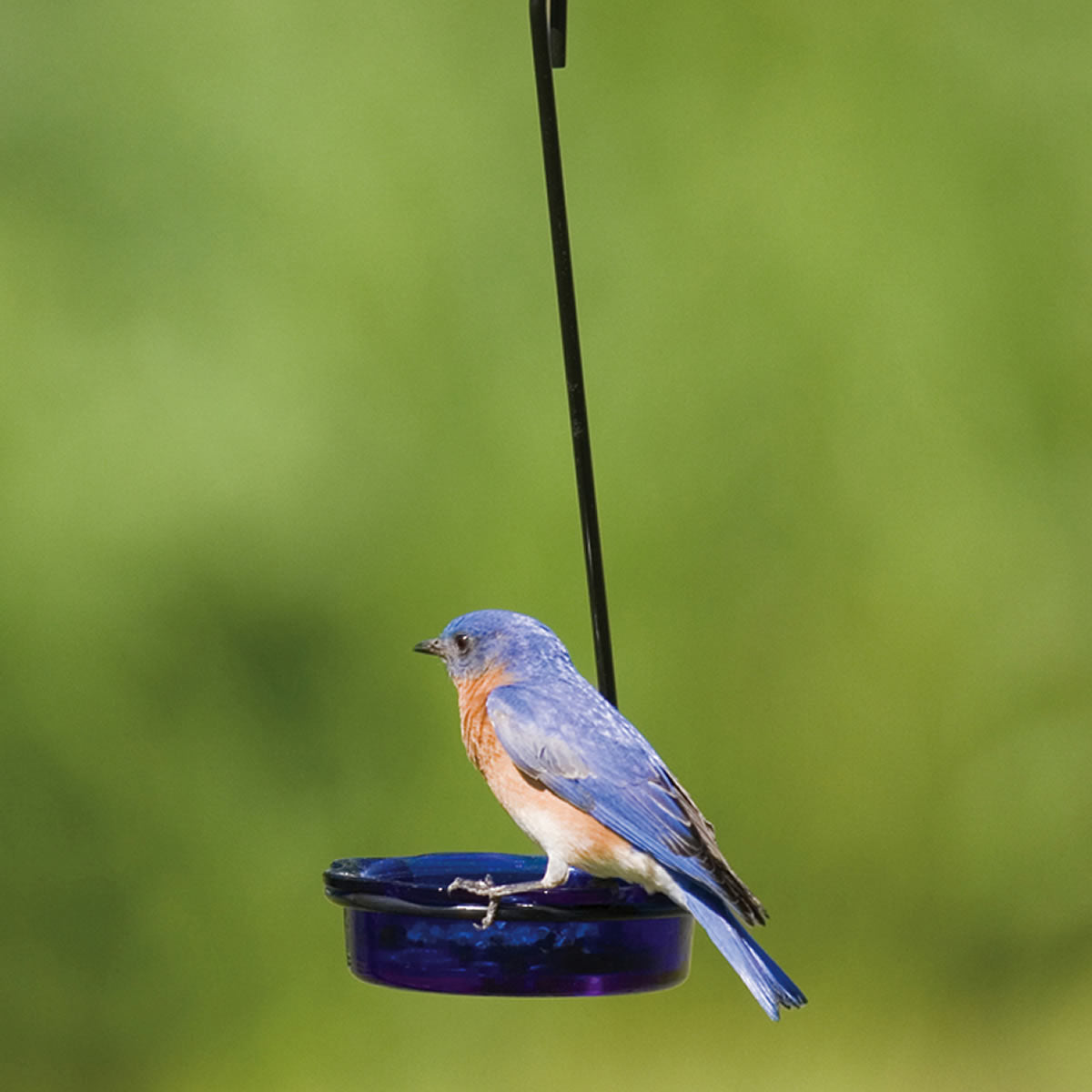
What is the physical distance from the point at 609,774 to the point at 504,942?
196 millimetres

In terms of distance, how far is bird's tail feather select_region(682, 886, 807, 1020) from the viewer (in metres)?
1.32

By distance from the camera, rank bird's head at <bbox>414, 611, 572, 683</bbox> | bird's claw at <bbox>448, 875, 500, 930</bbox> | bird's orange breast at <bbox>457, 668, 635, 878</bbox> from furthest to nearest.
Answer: bird's head at <bbox>414, 611, 572, 683</bbox>
bird's orange breast at <bbox>457, 668, 635, 878</bbox>
bird's claw at <bbox>448, 875, 500, 930</bbox>

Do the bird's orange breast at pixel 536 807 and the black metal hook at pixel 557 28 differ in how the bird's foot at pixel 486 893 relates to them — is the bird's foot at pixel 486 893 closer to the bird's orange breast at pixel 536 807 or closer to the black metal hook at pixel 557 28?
the bird's orange breast at pixel 536 807

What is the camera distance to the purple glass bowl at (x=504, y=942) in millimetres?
1310

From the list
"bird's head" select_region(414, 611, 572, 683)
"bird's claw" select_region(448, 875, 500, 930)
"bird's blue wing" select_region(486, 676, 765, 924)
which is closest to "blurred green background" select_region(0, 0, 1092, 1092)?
"bird's head" select_region(414, 611, 572, 683)

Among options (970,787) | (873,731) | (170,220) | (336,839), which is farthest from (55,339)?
(970,787)

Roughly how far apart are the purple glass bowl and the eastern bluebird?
30 mm

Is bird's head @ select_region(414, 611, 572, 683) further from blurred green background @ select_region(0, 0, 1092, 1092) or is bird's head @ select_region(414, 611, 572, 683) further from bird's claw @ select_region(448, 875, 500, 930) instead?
blurred green background @ select_region(0, 0, 1092, 1092)

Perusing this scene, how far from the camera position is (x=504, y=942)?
51.9 inches

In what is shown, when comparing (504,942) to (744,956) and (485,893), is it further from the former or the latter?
(744,956)

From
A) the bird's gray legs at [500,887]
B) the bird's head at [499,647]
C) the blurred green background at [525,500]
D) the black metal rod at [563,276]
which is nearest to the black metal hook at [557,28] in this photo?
the black metal rod at [563,276]

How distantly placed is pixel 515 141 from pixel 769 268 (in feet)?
2.24

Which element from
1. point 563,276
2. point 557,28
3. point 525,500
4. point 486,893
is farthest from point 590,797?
point 525,500

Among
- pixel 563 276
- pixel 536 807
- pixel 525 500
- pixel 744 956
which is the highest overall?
pixel 563 276
